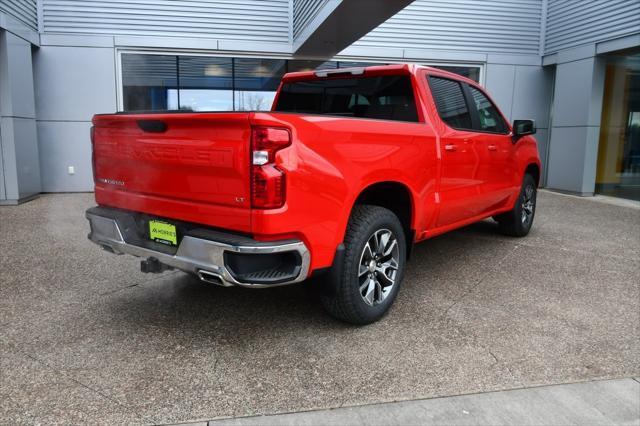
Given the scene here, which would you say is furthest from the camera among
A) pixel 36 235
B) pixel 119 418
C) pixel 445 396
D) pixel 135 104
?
pixel 135 104

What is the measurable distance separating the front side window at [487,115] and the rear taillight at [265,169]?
10.1 feet

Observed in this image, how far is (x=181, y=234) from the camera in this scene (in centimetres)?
323

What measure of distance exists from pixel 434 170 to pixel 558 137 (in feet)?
29.6

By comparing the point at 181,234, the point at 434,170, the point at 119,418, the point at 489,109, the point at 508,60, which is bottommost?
the point at 119,418

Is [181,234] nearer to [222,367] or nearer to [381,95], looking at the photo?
[222,367]

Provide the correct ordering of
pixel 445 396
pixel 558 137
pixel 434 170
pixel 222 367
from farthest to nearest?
1. pixel 558 137
2. pixel 434 170
3. pixel 222 367
4. pixel 445 396

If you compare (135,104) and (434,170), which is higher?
(135,104)

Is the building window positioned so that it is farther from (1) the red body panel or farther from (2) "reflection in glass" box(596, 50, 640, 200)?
(1) the red body panel

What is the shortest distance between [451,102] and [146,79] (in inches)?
323

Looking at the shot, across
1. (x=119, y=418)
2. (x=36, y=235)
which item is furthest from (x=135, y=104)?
(x=119, y=418)

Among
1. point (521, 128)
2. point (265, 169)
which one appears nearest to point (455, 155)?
point (521, 128)

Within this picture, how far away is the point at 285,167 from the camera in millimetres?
2904

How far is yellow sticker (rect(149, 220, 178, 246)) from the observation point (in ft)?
10.7

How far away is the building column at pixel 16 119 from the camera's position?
8766 millimetres
